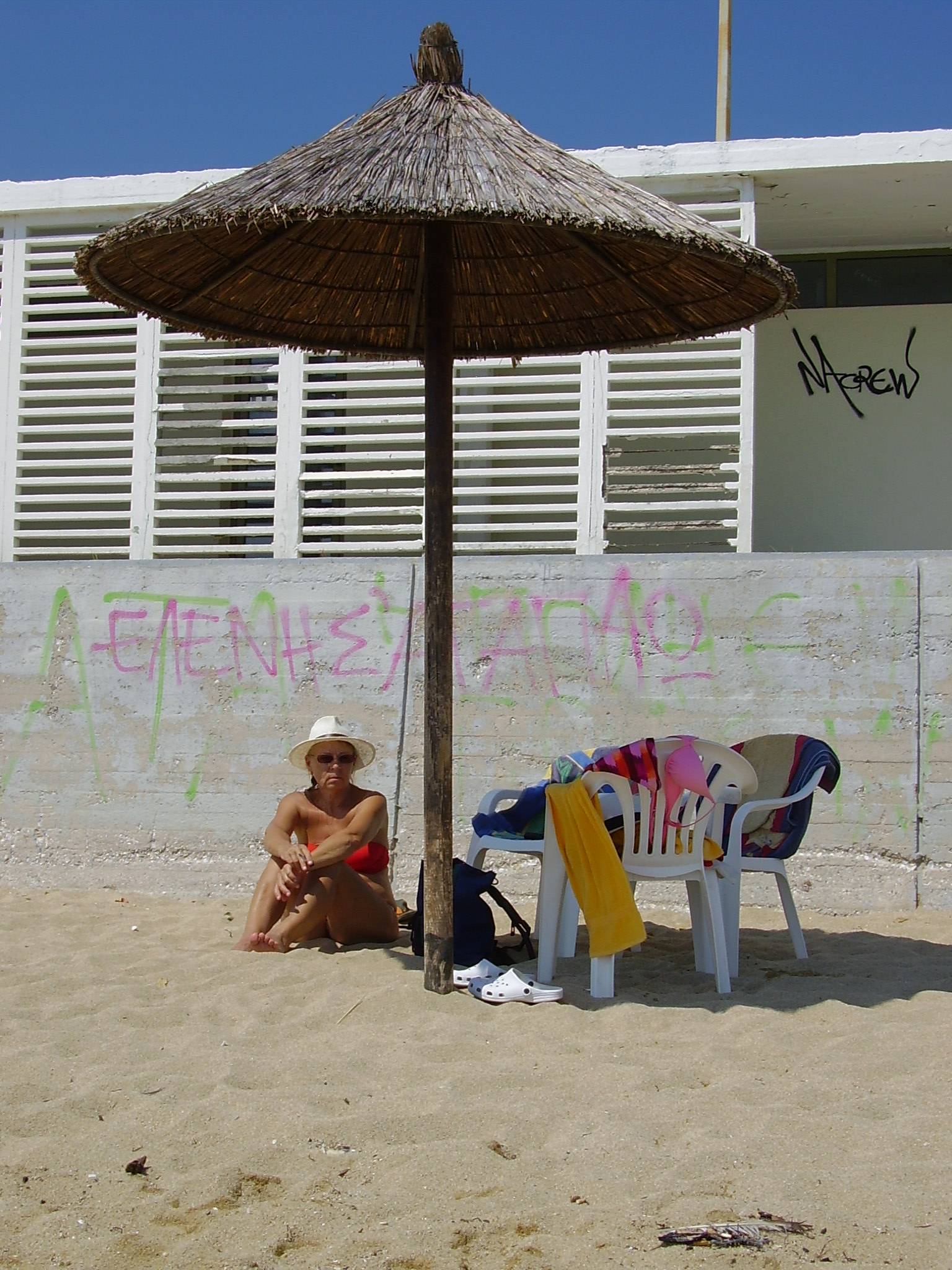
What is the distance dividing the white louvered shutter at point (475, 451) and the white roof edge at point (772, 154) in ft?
4.47

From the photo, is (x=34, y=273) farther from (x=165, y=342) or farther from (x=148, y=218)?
(x=148, y=218)

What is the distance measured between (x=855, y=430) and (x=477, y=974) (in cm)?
739

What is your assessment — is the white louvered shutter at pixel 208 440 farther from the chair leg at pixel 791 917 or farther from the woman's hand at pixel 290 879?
the chair leg at pixel 791 917

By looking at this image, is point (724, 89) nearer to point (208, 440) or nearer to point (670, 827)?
point (208, 440)

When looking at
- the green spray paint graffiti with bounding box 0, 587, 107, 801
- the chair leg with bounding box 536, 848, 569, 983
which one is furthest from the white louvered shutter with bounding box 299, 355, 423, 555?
the chair leg with bounding box 536, 848, 569, 983

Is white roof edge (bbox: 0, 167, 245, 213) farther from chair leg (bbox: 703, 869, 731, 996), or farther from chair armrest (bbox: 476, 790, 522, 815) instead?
chair leg (bbox: 703, 869, 731, 996)

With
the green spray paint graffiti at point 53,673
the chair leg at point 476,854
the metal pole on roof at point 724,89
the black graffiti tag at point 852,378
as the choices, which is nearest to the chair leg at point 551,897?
the chair leg at point 476,854

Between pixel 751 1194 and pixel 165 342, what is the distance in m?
7.16

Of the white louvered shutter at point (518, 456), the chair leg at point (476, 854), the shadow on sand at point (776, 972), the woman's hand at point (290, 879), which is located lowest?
the shadow on sand at point (776, 972)

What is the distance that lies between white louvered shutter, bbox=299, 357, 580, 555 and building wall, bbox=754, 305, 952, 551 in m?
2.90

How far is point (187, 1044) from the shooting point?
4023 millimetres

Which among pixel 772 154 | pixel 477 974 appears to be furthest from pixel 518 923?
pixel 772 154

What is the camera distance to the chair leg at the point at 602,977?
15.3 feet

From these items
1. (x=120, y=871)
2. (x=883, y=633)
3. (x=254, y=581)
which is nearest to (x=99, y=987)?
(x=120, y=871)
